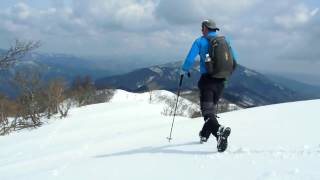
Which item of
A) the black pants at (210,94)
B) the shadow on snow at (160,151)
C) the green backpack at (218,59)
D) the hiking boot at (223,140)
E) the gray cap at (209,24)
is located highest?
the gray cap at (209,24)

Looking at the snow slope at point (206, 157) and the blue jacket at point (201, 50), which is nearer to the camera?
the snow slope at point (206, 157)

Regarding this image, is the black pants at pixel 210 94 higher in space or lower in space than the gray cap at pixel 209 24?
lower

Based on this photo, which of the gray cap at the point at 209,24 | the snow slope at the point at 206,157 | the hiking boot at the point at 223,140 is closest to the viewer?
the snow slope at the point at 206,157

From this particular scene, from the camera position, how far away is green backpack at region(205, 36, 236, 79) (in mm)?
8773

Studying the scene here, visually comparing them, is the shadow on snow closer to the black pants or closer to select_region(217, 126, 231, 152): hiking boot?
select_region(217, 126, 231, 152): hiking boot

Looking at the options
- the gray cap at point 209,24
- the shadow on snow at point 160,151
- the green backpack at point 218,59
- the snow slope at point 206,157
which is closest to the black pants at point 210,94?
the green backpack at point 218,59

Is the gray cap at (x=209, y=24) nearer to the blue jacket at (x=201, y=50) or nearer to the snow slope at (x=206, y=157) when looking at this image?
the blue jacket at (x=201, y=50)

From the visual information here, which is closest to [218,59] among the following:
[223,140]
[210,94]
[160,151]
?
[210,94]

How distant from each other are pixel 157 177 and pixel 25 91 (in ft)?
198

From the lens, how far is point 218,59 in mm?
8781

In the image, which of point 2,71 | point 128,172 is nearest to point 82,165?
point 128,172

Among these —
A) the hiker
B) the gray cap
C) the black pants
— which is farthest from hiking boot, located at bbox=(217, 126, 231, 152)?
the gray cap

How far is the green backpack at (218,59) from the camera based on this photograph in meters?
8.77

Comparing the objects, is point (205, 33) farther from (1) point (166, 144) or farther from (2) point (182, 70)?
(1) point (166, 144)
